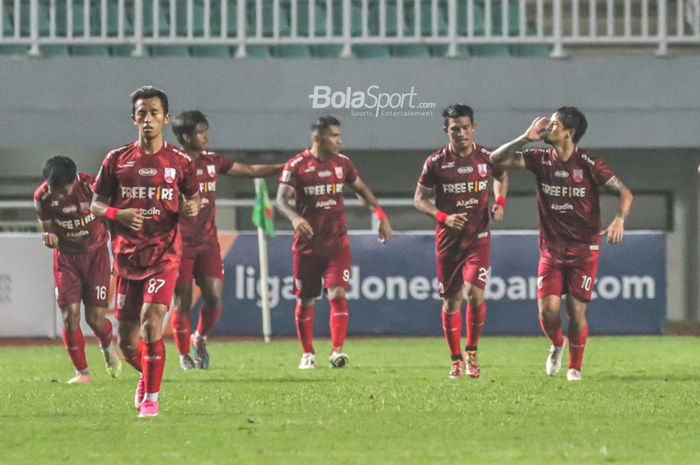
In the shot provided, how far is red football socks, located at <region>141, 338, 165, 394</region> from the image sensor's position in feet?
32.0

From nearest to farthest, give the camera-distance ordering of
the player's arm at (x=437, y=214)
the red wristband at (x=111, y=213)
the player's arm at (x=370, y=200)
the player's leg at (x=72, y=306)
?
the red wristband at (x=111, y=213)
the player's arm at (x=437, y=214)
the player's leg at (x=72, y=306)
the player's arm at (x=370, y=200)

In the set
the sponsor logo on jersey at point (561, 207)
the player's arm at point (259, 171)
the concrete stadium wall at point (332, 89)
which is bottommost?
the sponsor logo on jersey at point (561, 207)

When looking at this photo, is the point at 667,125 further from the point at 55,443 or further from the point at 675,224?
the point at 55,443

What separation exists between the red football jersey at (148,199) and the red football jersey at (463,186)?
3.62m

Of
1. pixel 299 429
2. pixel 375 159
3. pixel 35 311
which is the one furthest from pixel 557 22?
pixel 299 429

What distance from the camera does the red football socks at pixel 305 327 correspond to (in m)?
15.1

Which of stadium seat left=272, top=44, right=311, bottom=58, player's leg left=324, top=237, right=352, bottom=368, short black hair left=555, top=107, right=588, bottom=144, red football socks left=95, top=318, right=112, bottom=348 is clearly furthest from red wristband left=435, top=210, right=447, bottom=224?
stadium seat left=272, top=44, right=311, bottom=58

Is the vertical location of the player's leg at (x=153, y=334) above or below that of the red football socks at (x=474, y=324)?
above

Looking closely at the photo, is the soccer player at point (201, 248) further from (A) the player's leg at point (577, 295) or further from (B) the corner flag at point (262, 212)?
(B) the corner flag at point (262, 212)

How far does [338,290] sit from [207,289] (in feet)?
3.82

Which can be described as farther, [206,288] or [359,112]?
[359,112]

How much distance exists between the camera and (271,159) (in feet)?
84.4

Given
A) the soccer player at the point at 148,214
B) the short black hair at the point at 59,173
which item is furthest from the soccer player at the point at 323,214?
the soccer player at the point at 148,214

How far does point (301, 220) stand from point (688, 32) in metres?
13.0
